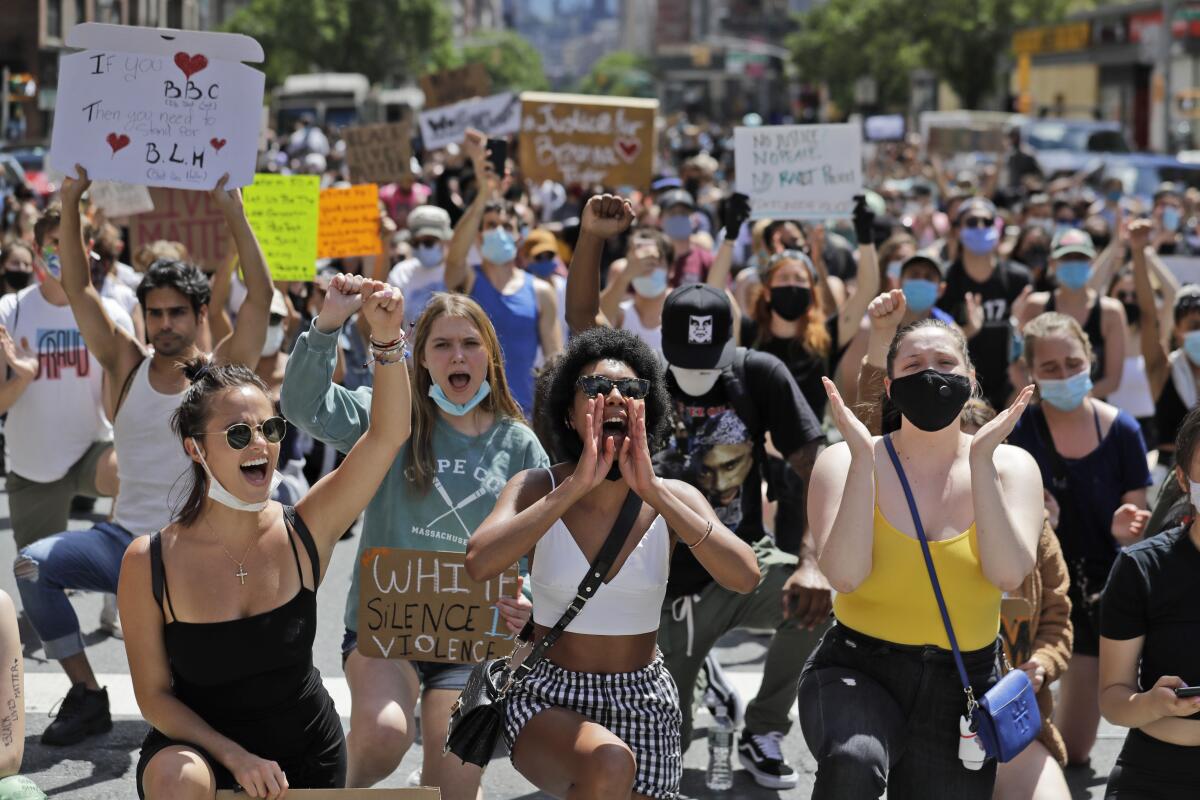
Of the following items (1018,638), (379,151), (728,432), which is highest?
(379,151)

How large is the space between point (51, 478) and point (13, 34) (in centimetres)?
4644

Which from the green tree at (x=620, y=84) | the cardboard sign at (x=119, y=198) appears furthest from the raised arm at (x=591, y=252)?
the green tree at (x=620, y=84)

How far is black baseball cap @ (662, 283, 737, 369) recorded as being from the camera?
5.36 m

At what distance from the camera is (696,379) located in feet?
17.9

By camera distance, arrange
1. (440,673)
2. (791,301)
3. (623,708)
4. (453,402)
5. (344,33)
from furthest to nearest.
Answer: (344,33), (791,301), (453,402), (440,673), (623,708)

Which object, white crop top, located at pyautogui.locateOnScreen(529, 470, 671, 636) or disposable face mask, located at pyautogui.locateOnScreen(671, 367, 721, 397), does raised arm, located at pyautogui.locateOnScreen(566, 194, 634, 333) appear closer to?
disposable face mask, located at pyautogui.locateOnScreen(671, 367, 721, 397)

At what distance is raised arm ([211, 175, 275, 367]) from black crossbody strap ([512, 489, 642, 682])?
6.80ft

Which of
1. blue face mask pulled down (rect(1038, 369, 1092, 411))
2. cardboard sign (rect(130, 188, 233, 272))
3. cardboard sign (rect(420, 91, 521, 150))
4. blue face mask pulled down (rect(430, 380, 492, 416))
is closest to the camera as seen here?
blue face mask pulled down (rect(430, 380, 492, 416))

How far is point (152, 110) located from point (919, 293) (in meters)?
4.16

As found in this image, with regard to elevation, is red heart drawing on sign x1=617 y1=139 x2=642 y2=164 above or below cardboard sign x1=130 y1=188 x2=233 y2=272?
above

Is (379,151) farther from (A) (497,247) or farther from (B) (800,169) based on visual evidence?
(A) (497,247)

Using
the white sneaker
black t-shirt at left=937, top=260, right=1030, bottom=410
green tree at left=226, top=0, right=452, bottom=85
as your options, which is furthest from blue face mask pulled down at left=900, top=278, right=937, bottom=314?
green tree at left=226, top=0, right=452, bottom=85

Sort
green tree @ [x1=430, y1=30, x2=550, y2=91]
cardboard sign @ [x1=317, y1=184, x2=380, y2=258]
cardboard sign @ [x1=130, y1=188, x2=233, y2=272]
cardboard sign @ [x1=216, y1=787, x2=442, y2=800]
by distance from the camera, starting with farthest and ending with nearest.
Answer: green tree @ [x1=430, y1=30, x2=550, y2=91] < cardboard sign @ [x1=317, y1=184, x2=380, y2=258] < cardboard sign @ [x1=130, y1=188, x2=233, y2=272] < cardboard sign @ [x1=216, y1=787, x2=442, y2=800]

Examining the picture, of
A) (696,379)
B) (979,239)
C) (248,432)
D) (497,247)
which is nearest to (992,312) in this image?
A: (979,239)
